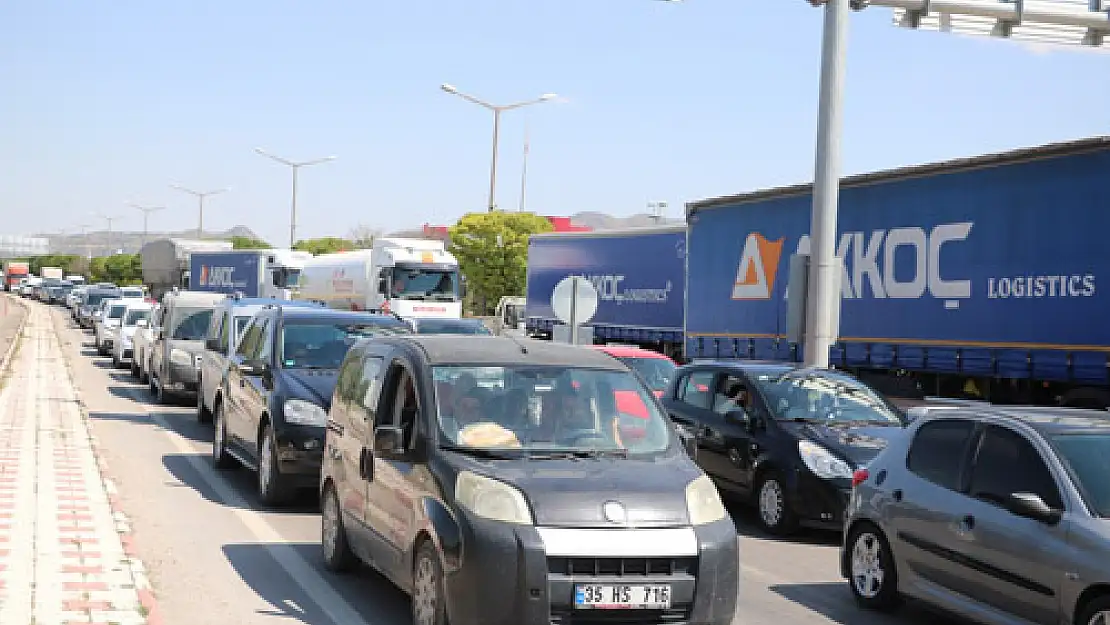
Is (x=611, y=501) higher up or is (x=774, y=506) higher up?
(x=611, y=501)

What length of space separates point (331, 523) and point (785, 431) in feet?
15.1

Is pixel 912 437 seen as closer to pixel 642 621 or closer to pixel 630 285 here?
pixel 642 621

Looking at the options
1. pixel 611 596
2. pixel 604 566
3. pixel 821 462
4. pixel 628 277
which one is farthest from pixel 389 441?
pixel 628 277

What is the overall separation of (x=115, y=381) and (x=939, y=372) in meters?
17.0

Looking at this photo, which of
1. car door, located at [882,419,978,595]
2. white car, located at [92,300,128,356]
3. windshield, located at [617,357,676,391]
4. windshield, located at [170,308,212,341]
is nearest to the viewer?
car door, located at [882,419,978,595]

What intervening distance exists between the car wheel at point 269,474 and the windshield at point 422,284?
77.5ft

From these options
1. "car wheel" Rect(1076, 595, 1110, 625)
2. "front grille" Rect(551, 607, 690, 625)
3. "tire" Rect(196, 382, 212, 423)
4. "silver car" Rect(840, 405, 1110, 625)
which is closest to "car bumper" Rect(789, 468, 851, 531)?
"silver car" Rect(840, 405, 1110, 625)

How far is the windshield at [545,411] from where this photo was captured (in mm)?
7504

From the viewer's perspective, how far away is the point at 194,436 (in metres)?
17.9

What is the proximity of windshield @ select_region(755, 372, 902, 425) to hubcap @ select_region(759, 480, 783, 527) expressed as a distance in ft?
2.17

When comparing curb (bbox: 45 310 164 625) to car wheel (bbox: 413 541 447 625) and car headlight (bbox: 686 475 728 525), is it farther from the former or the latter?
car headlight (bbox: 686 475 728 525)

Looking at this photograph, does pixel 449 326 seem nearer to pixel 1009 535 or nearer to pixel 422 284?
pixel 1009 535

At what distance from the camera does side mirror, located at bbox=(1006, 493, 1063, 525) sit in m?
7.11

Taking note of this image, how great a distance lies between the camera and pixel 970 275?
18125 millimetres
